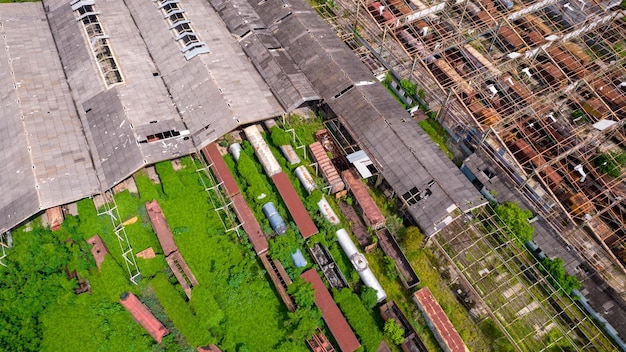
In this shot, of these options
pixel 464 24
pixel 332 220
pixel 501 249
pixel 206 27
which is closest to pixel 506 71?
pixel 464 24

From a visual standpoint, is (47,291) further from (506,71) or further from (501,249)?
(506,71)

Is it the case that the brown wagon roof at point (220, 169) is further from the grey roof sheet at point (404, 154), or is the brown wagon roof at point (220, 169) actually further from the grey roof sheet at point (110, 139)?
the grey roof sheet at point (404, 154)

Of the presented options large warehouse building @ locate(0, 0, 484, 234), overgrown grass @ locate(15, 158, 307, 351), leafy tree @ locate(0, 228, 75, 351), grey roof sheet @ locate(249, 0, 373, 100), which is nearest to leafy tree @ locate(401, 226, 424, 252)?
large warehouse building @ locate(0, 0, 484, 234)

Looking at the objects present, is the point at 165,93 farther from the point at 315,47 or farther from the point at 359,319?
the point at 359,319

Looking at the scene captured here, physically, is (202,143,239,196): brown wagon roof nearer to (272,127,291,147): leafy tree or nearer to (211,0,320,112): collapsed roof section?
(272,127,291,147): leafy tree

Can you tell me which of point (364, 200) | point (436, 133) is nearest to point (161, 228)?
point (364, 200)

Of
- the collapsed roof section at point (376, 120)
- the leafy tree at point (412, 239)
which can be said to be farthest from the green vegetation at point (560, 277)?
the leafy tree at point (412, 239)
